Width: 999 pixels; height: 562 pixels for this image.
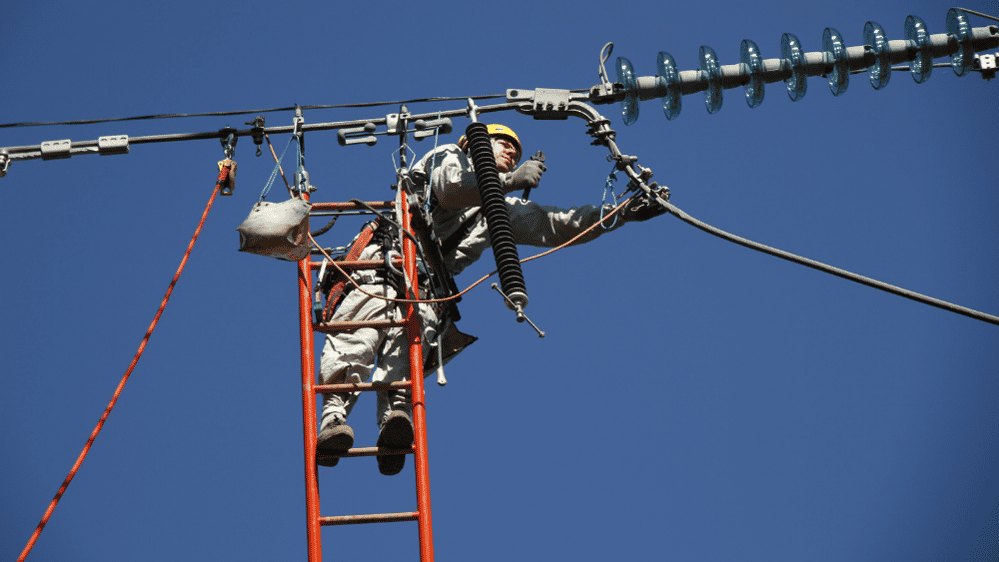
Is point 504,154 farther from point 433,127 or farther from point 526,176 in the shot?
point 433,127

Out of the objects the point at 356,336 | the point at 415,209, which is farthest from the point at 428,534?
the point at 415,209

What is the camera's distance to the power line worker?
909 centimetres

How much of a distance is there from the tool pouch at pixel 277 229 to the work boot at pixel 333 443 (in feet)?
4.04

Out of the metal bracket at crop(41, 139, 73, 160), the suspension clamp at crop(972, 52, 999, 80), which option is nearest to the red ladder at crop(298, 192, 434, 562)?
the metal bracket at crop(41, 139, 73, 160)

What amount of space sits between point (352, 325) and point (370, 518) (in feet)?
5.31

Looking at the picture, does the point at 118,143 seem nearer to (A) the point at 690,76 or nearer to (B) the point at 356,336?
(B) the point at 356,336

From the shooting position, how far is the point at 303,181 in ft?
30.3

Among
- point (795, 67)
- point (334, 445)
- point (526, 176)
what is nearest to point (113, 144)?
point (334, 445)

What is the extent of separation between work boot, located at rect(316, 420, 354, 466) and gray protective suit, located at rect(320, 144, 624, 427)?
323 mm

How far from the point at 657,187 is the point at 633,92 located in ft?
2.32

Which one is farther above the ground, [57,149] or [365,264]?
[57,149]

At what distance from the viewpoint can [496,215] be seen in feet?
28.8

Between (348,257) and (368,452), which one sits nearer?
(368,452)

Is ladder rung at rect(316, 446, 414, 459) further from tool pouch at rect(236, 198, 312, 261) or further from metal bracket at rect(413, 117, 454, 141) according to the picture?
metal bracket at rect(413, 117, 454, 141)
